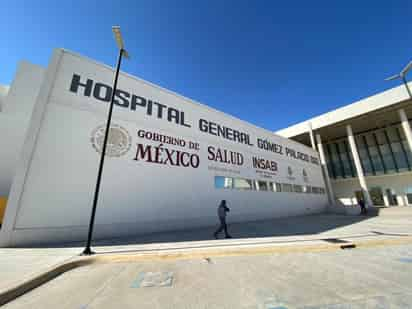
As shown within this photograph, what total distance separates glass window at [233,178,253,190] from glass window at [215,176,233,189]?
1.73 feet

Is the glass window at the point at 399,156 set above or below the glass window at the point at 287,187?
above

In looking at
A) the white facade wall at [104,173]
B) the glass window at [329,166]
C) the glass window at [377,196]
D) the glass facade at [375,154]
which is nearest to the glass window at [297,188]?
the white facade wall at [104,173]

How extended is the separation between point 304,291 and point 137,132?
944 centimetres

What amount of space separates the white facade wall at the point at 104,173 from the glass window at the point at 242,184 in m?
0.42

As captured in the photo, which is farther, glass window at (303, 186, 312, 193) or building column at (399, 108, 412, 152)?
glass window at (303, 186, 312, 193)

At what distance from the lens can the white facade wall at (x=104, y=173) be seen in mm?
6641

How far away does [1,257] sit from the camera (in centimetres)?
461

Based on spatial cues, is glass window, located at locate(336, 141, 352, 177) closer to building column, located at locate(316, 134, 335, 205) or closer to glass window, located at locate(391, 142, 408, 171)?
building column, located at locate(316, 134, 335, 205)

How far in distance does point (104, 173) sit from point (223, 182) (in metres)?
7.48

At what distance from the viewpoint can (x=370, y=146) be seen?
2452cm

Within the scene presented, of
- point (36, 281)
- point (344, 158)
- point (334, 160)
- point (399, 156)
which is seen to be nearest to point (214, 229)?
point (36, 281)

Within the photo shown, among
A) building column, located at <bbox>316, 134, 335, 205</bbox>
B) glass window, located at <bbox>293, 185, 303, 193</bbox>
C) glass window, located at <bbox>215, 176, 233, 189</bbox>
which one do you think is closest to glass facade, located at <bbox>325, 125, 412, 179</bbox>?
building column, located at <bbox>316, 134, 335, 205</bbox>

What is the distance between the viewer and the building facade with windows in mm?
19516

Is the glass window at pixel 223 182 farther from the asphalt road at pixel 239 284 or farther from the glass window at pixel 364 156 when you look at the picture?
the glass window at pixel 364 156
